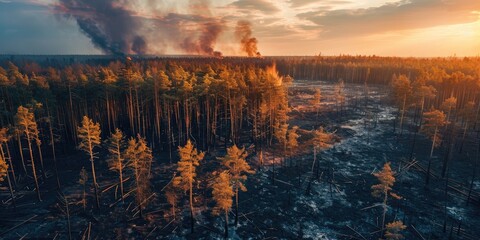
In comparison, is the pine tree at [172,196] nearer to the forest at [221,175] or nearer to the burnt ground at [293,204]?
the forest at [221,175]

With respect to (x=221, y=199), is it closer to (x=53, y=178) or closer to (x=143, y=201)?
(x=143, y=201)

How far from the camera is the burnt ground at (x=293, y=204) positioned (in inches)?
1209

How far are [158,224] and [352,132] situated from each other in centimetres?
4902

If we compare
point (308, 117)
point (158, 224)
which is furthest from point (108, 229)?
point (308, 117)

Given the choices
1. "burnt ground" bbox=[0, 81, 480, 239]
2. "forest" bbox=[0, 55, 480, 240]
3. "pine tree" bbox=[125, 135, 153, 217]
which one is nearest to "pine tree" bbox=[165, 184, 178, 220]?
"forest" bbox=[0, 55, 480, 240]

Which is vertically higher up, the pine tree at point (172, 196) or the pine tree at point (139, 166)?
the pine tree at point (139, 166)

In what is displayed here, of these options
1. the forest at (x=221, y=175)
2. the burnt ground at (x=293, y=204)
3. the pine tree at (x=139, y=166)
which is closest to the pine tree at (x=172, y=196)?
the forest at (x=221, y=175)

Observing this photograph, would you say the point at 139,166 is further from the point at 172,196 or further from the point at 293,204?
the point at 293,204

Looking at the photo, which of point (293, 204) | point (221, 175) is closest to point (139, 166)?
point (221, 175)

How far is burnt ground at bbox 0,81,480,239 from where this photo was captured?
3070cm

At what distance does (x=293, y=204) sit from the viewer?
120 feet

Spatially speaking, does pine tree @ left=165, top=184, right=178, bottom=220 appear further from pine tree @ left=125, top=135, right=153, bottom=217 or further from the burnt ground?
pine tree @ left=125, top=135, right=153, bottom=217

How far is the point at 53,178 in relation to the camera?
143 feet

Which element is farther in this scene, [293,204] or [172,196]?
[172,196]
